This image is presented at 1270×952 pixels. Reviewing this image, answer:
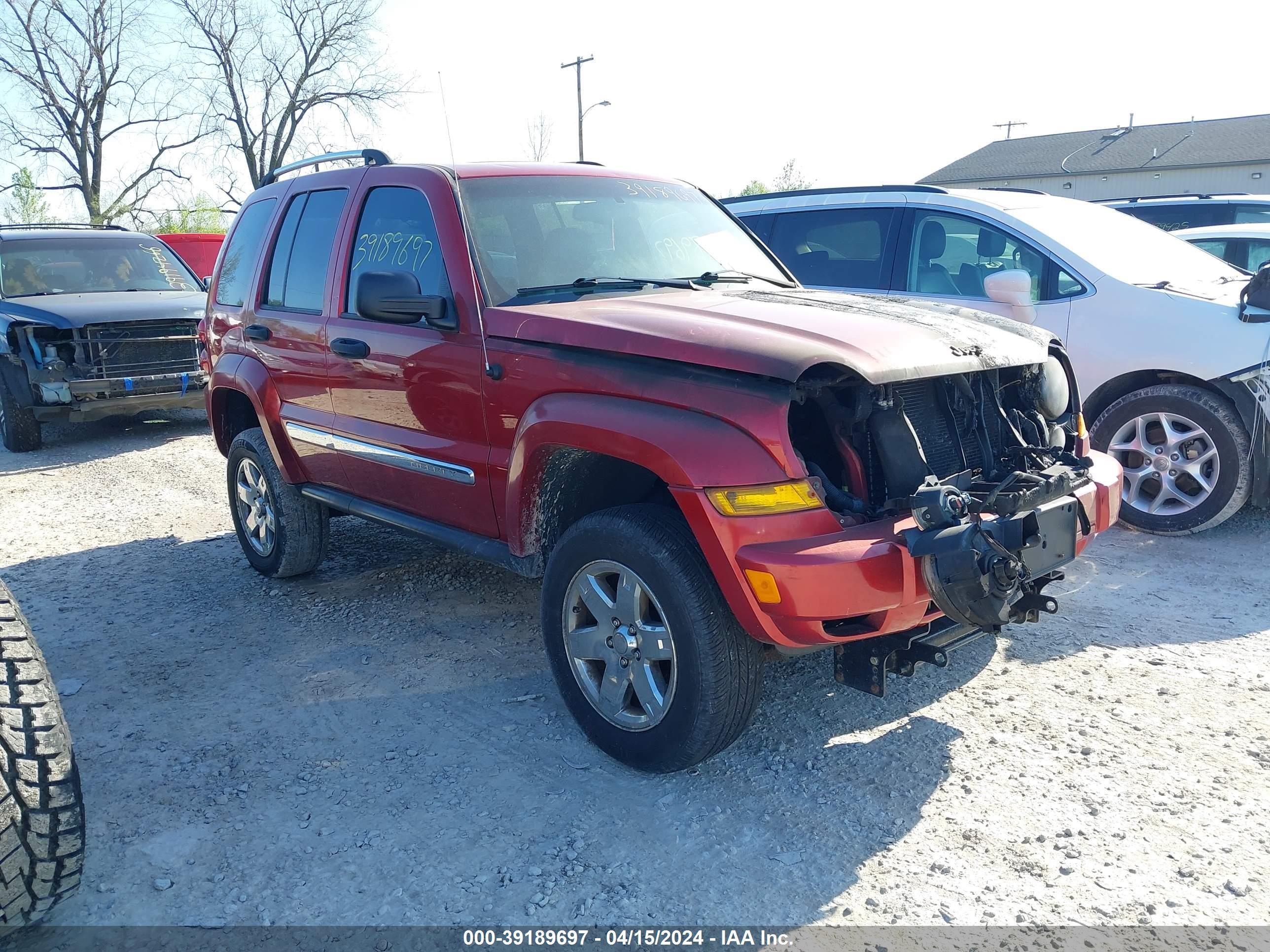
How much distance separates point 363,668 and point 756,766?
1.80m

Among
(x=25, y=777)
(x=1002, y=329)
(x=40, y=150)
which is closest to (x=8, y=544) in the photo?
(x=25, y=777)

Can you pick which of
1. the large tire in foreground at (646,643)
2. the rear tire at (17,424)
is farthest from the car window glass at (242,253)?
the rear tire at (17,424)

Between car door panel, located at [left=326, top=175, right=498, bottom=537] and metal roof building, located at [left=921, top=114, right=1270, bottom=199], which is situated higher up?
metal roof building, located at [left=921, top=114, right=1270, bottom=199]

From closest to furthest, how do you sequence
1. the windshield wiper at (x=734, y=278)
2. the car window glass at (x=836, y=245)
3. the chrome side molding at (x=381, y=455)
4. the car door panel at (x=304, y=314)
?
the chrome side molding at (x=381, y=455) < the windshield wiper at (x=734, y=278) < the car door panel at (x=304, y=314) < the car window glass at (x=836, y=245)

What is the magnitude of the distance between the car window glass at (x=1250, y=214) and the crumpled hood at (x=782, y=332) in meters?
7.90

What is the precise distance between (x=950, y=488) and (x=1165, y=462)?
3.26 meters

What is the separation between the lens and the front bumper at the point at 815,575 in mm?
2580

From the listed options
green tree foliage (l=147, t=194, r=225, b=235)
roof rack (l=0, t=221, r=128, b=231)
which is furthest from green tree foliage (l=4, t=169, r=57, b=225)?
roof rack (l=0, t=221, r=128, b=231)

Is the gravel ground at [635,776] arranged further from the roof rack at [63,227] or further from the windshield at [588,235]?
the roof rack at [63,227]

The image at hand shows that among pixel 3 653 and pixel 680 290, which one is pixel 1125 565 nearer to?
pixel 680 290

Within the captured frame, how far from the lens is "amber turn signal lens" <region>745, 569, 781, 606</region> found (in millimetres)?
2602

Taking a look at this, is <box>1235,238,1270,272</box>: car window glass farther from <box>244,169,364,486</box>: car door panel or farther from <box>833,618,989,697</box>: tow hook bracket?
<box>244,169,364,486</box>: car door panel

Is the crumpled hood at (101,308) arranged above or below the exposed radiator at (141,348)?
above

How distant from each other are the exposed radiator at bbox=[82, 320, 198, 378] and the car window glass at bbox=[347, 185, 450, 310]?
6056 millimetres
